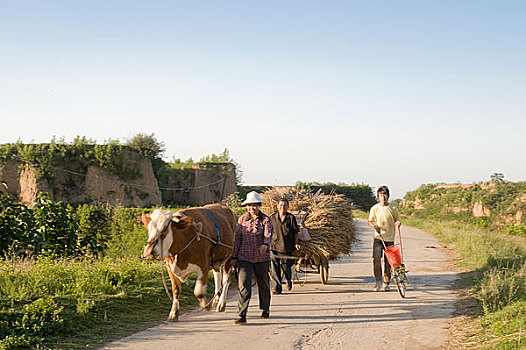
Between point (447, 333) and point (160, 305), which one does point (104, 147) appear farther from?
point (447, 333)

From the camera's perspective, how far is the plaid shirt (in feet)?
28.3

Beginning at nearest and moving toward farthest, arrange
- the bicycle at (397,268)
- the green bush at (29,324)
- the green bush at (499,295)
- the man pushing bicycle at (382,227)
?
1. the green bush at (29,324)
2. the green bush at (499,295)
3. the bicycle at (397,268)
4. the man pushing bicycle at (382,227)

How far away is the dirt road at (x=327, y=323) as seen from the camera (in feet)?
23.5

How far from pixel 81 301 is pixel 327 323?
382cm

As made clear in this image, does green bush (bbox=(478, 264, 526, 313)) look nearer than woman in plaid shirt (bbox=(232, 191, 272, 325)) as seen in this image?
No

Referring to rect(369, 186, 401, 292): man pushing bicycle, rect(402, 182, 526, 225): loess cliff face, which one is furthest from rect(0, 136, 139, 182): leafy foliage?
rect(402, 182, 526, 225): loess cliff face

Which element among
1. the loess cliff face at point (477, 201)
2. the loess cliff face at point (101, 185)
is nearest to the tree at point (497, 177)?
the loess cliff face at point (477, 201)

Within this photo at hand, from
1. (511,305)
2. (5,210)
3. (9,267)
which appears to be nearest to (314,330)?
(511,305)

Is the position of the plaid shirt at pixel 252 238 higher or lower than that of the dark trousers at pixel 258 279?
higher

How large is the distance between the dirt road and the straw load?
0.89m

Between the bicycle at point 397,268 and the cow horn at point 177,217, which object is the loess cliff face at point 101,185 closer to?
the bicycle at point 397,268

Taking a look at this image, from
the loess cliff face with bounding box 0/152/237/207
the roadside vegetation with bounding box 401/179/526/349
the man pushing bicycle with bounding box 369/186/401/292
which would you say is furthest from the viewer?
the loess cliff face with bounding box 0/152/237/207

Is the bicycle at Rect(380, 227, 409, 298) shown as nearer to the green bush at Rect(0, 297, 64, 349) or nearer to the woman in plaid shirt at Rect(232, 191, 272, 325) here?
the woman in plaid shirt at Rect(232, 191, 272, 325)

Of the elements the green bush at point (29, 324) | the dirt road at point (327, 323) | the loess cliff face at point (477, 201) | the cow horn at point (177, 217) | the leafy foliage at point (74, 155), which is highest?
the leafy foliage at point (74, 155)
